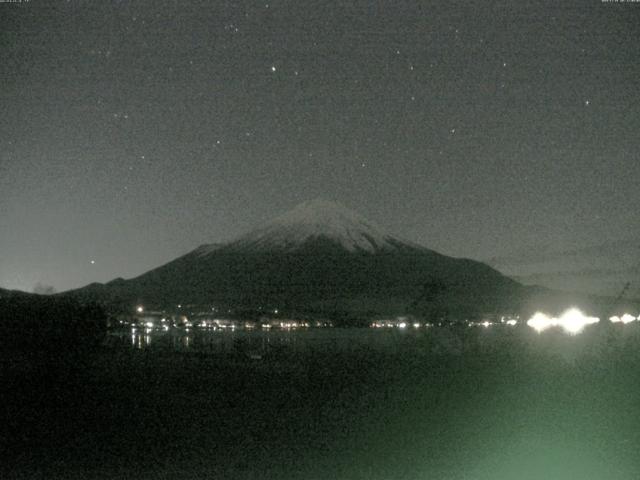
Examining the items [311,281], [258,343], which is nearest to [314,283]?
[311,281]

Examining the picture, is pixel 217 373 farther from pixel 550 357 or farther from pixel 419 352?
pixel 550 357

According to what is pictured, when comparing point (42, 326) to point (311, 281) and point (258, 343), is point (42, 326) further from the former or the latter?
point (311, 281)

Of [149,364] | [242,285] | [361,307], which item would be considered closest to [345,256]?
[242,285]

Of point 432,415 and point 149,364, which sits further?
point 149,364

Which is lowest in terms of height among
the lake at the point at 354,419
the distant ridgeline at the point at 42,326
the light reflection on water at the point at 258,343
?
the lake at the point at 354,419

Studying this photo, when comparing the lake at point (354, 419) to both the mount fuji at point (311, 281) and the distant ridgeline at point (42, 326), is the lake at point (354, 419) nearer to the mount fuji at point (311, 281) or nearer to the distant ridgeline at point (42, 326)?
the distant ridgeline at point (42, 326)

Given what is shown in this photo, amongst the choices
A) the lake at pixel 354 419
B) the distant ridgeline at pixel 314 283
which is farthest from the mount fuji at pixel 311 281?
the lake at pixel 354 419

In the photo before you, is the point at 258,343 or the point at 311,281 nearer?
the point at 258,343

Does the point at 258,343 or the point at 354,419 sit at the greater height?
the point at 258,343
